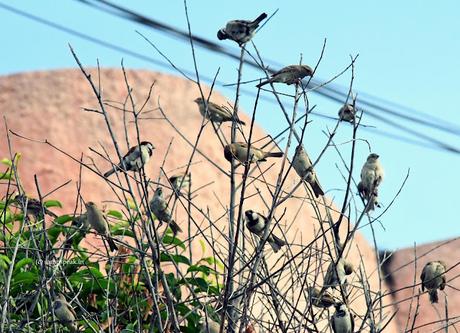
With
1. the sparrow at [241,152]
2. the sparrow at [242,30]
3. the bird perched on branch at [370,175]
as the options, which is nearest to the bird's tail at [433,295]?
the bird perched on branch at [370,175]

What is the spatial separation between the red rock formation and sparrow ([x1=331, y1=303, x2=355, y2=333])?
8577 mm

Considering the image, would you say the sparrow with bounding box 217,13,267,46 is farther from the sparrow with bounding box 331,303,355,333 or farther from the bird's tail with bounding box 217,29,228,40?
the sparrow with bounding box 331,303,355,333

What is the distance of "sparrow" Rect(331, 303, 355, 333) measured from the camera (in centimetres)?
559

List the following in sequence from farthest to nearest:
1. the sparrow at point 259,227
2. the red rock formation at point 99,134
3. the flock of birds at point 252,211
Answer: the red rock formation at point 99,134 → the sparrow at point 259,227 → the flock of birds at point 252,211

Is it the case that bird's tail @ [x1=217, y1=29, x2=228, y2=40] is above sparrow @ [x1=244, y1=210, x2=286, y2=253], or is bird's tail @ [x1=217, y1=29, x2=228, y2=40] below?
above

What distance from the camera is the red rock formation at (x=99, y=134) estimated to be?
48.6 feet

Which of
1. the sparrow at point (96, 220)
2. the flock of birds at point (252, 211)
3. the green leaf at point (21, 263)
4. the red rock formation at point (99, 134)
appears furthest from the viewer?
the red rock formation at point (99, 134)

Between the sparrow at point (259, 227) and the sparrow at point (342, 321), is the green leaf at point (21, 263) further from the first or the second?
the sparrow at point (342, 321)

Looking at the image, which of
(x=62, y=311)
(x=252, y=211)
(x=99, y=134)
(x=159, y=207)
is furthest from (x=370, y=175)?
(x=99, y=134)

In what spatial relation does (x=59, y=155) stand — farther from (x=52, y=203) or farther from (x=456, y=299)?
(x=52, y=203)

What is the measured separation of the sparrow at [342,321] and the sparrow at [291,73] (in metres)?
1.25

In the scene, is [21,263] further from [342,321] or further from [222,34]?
[342,321]

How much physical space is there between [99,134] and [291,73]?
367 inches

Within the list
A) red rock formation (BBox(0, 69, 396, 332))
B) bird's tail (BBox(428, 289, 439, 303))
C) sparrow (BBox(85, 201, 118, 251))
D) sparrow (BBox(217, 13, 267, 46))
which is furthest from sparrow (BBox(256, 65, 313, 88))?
red rock formation (BBox(0, 69, 396, 332))
